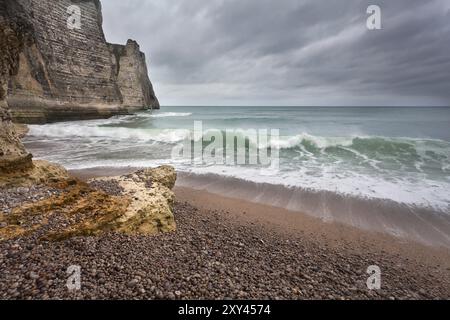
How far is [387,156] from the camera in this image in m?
10.4

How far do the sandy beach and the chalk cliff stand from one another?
55.6ft

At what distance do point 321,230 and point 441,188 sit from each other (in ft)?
15.1

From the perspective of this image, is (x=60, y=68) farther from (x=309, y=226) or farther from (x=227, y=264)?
(x=227, y=264)

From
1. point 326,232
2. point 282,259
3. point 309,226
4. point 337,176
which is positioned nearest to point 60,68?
point 337,176

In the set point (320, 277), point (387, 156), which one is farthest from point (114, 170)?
point (387, 156)

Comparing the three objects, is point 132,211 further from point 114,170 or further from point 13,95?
point 13,95

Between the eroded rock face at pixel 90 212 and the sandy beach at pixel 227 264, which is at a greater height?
the eroded rock face at pixel 90 212

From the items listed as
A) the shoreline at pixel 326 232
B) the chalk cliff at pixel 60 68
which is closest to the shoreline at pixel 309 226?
the shoreline at pixel 326 232

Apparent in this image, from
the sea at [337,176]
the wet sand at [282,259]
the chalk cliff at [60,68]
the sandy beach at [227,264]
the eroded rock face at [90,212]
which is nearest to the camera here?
the sandy beach at [227,264]

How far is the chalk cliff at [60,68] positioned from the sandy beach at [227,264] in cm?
1695

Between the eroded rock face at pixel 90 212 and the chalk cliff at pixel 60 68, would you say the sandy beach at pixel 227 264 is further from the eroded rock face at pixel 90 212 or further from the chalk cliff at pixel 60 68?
the chalk cliff at pixel 60 68

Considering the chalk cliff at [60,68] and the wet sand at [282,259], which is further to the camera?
the chalk cliff at [60,68]

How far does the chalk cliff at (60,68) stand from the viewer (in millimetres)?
18906

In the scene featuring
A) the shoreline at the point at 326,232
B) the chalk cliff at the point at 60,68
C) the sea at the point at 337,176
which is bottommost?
the shoreline at the point at 326,232
